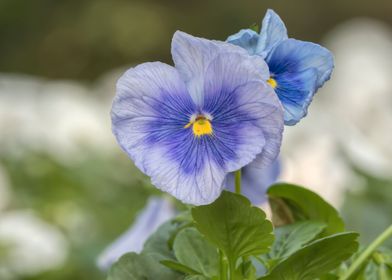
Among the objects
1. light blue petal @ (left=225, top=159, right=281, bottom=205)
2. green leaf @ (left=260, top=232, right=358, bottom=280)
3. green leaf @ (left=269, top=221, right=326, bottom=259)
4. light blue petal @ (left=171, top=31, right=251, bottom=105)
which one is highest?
light blue petal @ (left=171, top=31, right=251, bottom=105)

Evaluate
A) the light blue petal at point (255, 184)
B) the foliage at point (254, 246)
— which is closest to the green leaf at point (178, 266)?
the foliage at point (254, 246)

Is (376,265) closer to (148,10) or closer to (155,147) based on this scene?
(155,147)

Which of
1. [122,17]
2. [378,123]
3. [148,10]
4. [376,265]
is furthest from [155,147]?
[148,10]

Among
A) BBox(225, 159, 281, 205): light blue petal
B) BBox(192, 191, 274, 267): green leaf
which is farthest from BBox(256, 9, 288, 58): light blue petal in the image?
BBox(225, 159, 281, 205): light blue petal

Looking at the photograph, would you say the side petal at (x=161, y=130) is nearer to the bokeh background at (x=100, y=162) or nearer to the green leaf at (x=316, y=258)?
the green leaf at (x=316, y=258)

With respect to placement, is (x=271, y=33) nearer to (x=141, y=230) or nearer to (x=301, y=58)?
(x=301, y=58)

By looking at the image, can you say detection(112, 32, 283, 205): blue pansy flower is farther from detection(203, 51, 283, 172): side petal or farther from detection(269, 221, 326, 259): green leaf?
detection(269, 221, 326, 259): green leaf
